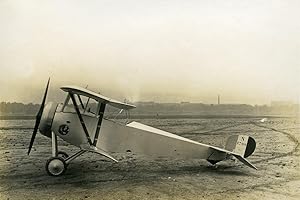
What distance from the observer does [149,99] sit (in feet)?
5.19

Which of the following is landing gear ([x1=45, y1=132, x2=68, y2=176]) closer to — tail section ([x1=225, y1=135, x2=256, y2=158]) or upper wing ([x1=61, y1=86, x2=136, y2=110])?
upper wing ([x1=61, y1=86, x2=136, y2=110])

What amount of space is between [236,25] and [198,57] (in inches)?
8.4

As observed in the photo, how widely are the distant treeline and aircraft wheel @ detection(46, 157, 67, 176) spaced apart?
0.67 ft

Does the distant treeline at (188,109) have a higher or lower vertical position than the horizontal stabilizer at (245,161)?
higher

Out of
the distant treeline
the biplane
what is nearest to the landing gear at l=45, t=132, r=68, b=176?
the biplane

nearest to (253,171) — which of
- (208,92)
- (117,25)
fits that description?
(208,92)

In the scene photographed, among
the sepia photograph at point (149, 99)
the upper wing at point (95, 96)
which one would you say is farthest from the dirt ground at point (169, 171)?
the upper wing at point (95, 96)

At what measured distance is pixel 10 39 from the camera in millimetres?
1505

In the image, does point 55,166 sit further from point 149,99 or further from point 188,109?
point 188,109

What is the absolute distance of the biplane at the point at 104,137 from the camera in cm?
155

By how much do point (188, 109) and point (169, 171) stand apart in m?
0.27

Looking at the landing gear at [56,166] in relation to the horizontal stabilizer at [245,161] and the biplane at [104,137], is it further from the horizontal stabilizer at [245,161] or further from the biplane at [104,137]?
the horizontal stabilizer at [245,161]

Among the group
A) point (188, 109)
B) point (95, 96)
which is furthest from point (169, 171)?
point (95, 96)

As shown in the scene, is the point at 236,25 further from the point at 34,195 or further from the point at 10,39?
the point at 34,195
